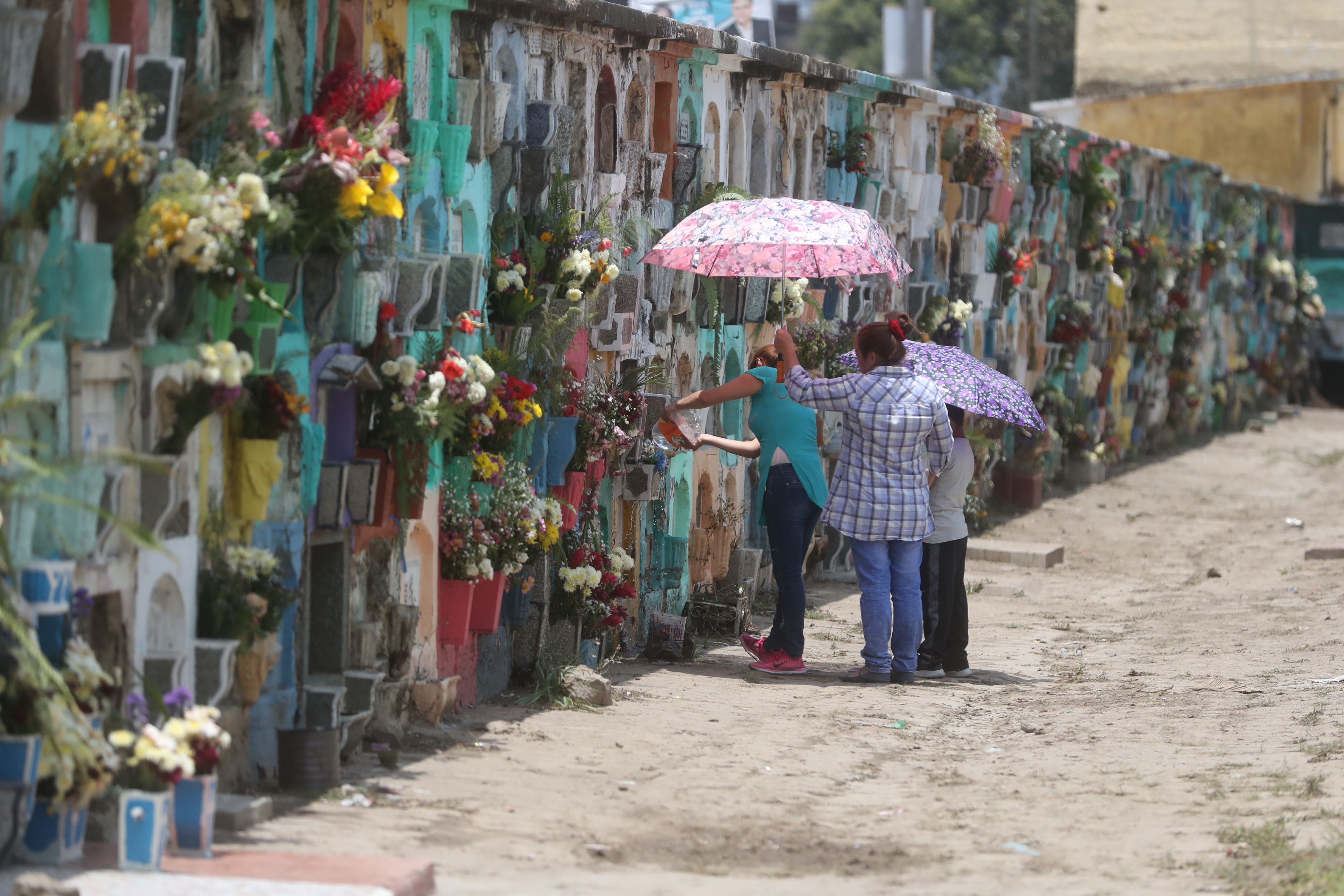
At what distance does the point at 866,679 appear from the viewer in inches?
399

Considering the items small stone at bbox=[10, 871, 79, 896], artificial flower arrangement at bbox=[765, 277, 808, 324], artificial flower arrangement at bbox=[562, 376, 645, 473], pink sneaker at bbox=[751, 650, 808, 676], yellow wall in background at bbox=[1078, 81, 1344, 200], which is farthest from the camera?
yellow wall in background at bbox=[1078, 81, 1344, 200]

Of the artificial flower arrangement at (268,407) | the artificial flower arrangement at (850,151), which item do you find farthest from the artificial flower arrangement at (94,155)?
the artificial flower arrangement at (850,151)

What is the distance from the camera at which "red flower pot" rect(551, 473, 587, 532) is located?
9.40 meters

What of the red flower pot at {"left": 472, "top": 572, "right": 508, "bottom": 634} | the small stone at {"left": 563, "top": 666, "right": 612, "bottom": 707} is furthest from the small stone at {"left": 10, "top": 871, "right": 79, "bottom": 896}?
the small stone at {"left": 563, "top": 666, "right": 612, "bottom": 707}

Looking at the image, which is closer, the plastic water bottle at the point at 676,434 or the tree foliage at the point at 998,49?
the plastic water bottle at the point at 676,434

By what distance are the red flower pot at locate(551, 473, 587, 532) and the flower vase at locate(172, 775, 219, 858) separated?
3714mm

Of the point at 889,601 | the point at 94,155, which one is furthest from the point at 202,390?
the point at 889,601

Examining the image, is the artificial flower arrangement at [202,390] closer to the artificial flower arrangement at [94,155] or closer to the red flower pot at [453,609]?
the artificial flower arrangement at [94,155]

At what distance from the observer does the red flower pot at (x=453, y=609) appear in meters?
8.45

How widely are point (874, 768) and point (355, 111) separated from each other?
335 centimetres

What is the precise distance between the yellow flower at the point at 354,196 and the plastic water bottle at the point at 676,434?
151 inches

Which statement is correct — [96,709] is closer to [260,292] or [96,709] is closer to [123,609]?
[123,609]

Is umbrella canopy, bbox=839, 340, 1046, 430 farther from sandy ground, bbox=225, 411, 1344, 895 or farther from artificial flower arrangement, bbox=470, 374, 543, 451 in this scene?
artificial flower arrangement, bbox=470, 374, 543, 451

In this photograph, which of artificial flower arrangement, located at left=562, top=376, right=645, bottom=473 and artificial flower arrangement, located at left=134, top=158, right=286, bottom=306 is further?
artificial flower arrangement, located at left=562, top=376, right=645, bottom=473
